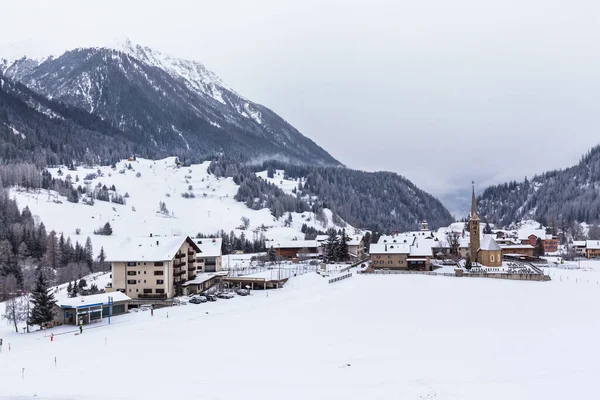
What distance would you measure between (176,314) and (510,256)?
8960 centimetres

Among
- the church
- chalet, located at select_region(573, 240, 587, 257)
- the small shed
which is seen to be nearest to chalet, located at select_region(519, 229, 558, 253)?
chalet, located at select_region(573, 240, 587, 257)

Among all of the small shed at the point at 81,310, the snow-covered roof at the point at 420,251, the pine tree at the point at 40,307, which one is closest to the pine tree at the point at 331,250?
the snow-covered roof at the point at 420,251

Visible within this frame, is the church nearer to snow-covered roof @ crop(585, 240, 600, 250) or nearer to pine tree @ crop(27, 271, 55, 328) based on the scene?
snow-covered roof @ crop(585, 240, 600, 250)

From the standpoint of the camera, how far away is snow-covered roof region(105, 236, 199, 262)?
58.9 m

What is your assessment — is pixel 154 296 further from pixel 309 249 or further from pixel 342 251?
pixel 309 249

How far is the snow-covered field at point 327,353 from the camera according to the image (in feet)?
79.0

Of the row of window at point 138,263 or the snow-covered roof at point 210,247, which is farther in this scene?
the snow-covered roof at point 210,247

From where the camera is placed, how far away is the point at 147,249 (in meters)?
60.5

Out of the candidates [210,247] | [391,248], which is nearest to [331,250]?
[391,248]

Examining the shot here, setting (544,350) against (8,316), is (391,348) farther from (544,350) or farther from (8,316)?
(8,316)

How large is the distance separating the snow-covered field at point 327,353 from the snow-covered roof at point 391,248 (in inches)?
1535

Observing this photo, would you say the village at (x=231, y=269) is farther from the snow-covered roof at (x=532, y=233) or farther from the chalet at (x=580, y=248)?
the snow-covered roof at (x=532, y=233)

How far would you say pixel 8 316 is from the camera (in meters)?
45.4

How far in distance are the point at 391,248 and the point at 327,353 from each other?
64.5 m
